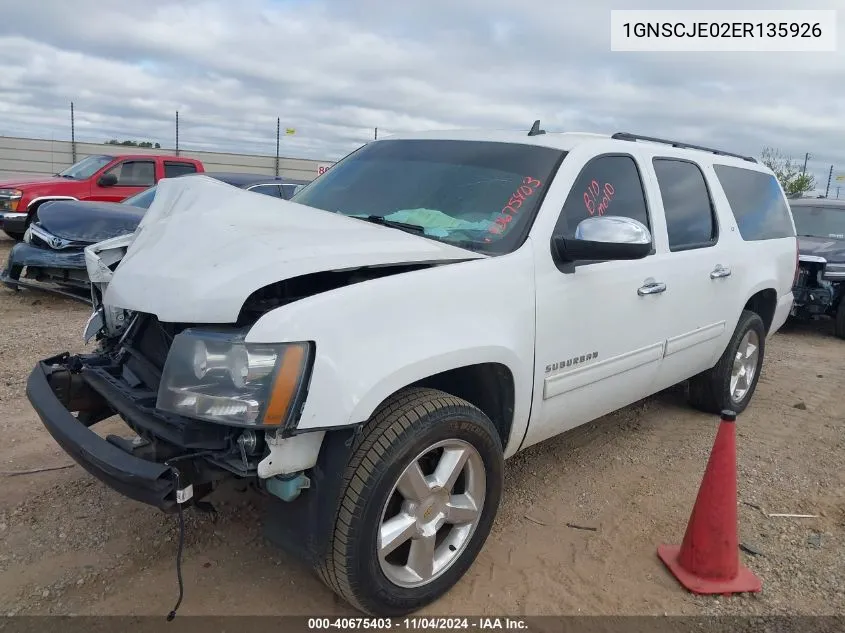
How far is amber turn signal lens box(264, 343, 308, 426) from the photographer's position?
6.84 feet

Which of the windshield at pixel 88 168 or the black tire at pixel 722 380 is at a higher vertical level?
the windshield at pixel 88 168

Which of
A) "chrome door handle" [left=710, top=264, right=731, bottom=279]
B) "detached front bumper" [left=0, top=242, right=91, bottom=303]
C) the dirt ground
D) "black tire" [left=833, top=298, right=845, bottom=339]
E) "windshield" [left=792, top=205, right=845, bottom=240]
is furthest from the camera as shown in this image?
"windshield" [left=792, top=205, right=845, bottom=240]

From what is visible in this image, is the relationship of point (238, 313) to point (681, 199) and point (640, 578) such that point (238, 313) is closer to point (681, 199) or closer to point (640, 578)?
point (640, 578)

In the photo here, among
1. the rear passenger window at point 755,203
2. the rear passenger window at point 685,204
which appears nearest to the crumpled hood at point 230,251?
the rear passenger window at point 685,204

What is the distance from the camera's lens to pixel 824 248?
326 inches

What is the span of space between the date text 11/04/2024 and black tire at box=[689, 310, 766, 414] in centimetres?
269

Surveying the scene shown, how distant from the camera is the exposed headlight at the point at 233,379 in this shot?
2.09 metres

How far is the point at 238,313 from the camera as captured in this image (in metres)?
2.19

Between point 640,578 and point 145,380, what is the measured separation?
7.27 feet

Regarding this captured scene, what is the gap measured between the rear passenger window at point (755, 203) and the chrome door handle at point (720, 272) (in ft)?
1.46

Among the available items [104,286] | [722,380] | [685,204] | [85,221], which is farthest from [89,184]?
[722,380]

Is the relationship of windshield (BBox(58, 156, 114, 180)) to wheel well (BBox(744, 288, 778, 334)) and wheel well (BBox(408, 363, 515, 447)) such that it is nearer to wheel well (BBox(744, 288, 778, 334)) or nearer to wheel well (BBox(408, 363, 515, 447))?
wheel well (BBox(744, 288, 778, 334))

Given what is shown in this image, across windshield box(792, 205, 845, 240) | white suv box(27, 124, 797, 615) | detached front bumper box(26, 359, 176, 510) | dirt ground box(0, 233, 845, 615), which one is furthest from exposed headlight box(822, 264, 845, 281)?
detached front bumper box(26, 359, 176, 510)

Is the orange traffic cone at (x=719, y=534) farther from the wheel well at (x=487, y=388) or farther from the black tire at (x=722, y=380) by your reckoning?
the black tire at (x=722, y=380)
